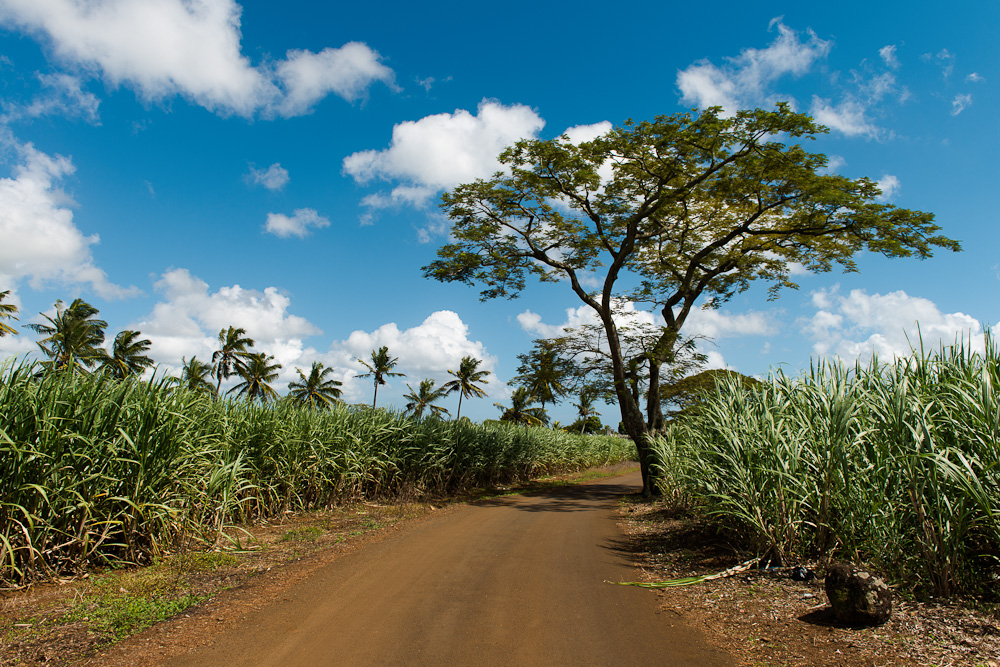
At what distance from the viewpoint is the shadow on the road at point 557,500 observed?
41.5 ft

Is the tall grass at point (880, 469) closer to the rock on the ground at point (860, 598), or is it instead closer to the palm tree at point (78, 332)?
the rock on the ground at point (860, 598)

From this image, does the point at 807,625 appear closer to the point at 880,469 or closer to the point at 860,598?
the point at 860,598

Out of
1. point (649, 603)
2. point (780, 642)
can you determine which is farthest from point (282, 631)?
point (780, 642)

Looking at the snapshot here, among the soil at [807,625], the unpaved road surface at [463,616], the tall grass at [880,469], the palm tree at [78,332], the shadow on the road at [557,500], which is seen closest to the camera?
the soil at [807,625]

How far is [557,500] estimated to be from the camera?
14531 mm

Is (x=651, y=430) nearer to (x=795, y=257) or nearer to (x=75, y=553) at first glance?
(x=795, y=257)

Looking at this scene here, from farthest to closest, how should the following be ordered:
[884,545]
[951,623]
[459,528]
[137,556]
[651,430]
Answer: [651,430] → [459,528] → [137,556] → [884,545] → [951,623]

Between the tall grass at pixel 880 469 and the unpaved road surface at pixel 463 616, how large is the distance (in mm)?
1614

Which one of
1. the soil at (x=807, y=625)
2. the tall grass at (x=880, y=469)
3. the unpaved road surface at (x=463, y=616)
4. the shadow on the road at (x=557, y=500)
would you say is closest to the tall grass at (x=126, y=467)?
the unpaved road surface at (x=463, y=616)

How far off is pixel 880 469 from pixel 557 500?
35.9ft

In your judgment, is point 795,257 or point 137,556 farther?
point 795,257

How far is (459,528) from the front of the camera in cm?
898

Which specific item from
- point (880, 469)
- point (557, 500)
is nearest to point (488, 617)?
point (880, 469)

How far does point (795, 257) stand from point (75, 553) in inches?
747
